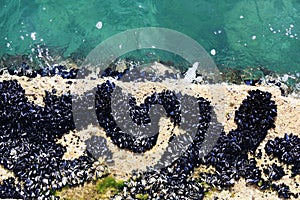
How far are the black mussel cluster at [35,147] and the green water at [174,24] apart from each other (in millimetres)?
2167

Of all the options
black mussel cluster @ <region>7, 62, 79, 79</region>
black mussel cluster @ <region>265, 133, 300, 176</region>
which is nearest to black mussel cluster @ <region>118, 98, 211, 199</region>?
black mussel cluster @ <region>265, 133, 300, 176</region>

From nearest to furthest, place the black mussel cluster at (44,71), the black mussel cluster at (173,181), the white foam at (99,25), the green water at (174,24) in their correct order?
the black mussel cluster at (173,181), the black mussel cluster at (44,71), the green water at (174,24), the white foam at (99,25)

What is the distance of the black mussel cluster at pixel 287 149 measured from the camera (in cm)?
1181

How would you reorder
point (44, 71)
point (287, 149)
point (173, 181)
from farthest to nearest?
point (44, 71)
point (287, 149)
point (173, 181)

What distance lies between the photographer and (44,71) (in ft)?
44.5

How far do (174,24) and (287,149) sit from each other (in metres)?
4.66

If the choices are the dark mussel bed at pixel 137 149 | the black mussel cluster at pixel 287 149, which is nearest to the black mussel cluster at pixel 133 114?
the dark mussel bed at pixel 137 149

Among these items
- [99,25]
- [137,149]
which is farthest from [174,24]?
[137,149]

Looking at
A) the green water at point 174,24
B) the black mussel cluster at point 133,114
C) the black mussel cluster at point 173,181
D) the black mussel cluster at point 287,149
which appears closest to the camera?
the black mussel cluster at point 173,181

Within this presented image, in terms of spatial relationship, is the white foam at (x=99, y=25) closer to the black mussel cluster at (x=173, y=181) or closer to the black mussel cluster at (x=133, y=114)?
the black mussel cluster at (x=133, y=114)

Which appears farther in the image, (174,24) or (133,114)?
(174,24)

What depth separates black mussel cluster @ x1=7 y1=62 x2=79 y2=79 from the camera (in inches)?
528

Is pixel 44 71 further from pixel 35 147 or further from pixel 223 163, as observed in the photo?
pixel 223 163

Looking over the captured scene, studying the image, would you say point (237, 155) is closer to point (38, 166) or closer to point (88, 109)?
point (88, 109)
